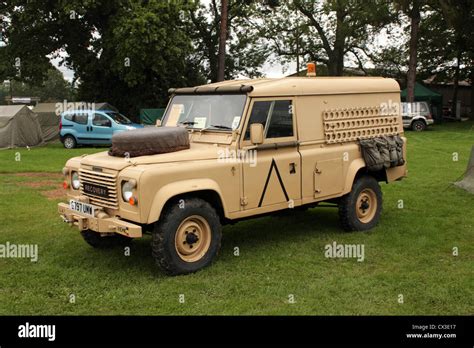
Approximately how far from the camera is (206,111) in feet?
23.5

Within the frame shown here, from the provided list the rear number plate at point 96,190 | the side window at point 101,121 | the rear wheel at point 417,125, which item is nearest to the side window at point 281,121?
the rear number plate at point 96,190

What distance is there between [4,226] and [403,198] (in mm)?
7353

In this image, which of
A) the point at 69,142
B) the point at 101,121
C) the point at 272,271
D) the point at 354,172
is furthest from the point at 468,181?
the point at 69,142

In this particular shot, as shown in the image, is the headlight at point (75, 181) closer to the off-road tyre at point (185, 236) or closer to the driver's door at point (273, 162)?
the off-road tyre at point (185, 236)

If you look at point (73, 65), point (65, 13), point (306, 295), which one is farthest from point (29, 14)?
point (306, 295)

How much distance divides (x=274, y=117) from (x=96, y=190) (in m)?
2.45

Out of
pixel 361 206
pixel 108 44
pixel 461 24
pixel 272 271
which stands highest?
pixel 461 24

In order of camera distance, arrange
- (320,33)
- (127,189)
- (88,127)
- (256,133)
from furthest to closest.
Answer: (320,33) → (88,127) → (256,133) → (127,189)

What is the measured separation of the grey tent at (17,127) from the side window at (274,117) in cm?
1856

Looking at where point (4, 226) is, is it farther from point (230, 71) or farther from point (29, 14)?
point (230, 71)

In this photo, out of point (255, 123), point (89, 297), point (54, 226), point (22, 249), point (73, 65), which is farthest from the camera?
point (73, 65)

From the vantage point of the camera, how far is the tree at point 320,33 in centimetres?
3816

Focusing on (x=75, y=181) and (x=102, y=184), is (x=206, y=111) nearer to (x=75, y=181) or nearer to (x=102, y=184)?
(x=102, y=184)

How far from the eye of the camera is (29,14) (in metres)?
27.0
